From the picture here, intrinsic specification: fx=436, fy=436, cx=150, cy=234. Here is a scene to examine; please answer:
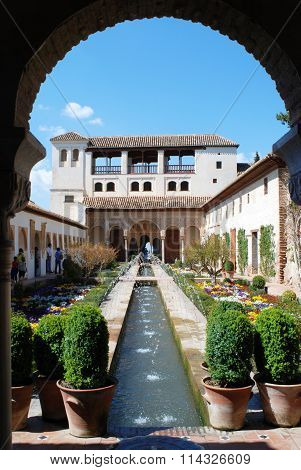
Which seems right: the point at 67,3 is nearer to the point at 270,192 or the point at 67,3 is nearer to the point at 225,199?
the point at 270,192

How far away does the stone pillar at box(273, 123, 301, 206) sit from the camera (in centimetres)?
321

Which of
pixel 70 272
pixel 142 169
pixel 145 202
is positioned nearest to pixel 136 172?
pixel 142 169

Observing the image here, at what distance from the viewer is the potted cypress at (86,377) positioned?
390 cm

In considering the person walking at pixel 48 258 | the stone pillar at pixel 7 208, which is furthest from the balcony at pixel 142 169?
the stone pillar at pixel 7 208

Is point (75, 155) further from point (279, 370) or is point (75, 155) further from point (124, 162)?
point (279, 370)

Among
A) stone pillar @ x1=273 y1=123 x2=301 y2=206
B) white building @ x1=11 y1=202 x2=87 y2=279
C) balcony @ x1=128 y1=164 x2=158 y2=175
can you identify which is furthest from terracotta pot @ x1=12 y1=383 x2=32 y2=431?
balcony @ x1=128 y1=164 x2=158 y2=175

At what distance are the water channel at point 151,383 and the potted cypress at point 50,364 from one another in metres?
0.95

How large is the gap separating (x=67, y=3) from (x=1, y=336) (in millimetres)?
2394

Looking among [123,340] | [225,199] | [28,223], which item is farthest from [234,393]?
[225,199]

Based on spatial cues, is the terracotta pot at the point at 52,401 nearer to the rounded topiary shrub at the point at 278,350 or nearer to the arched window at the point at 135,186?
the rounded topiary shrub at the point at 278,350

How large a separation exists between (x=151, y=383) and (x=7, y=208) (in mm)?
4138

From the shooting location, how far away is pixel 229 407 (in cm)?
405

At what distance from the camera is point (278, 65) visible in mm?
3418

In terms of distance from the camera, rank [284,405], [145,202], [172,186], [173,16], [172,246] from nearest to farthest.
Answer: [173,16] < [284,405] < [145,202] < [172,186] < [172,246]
